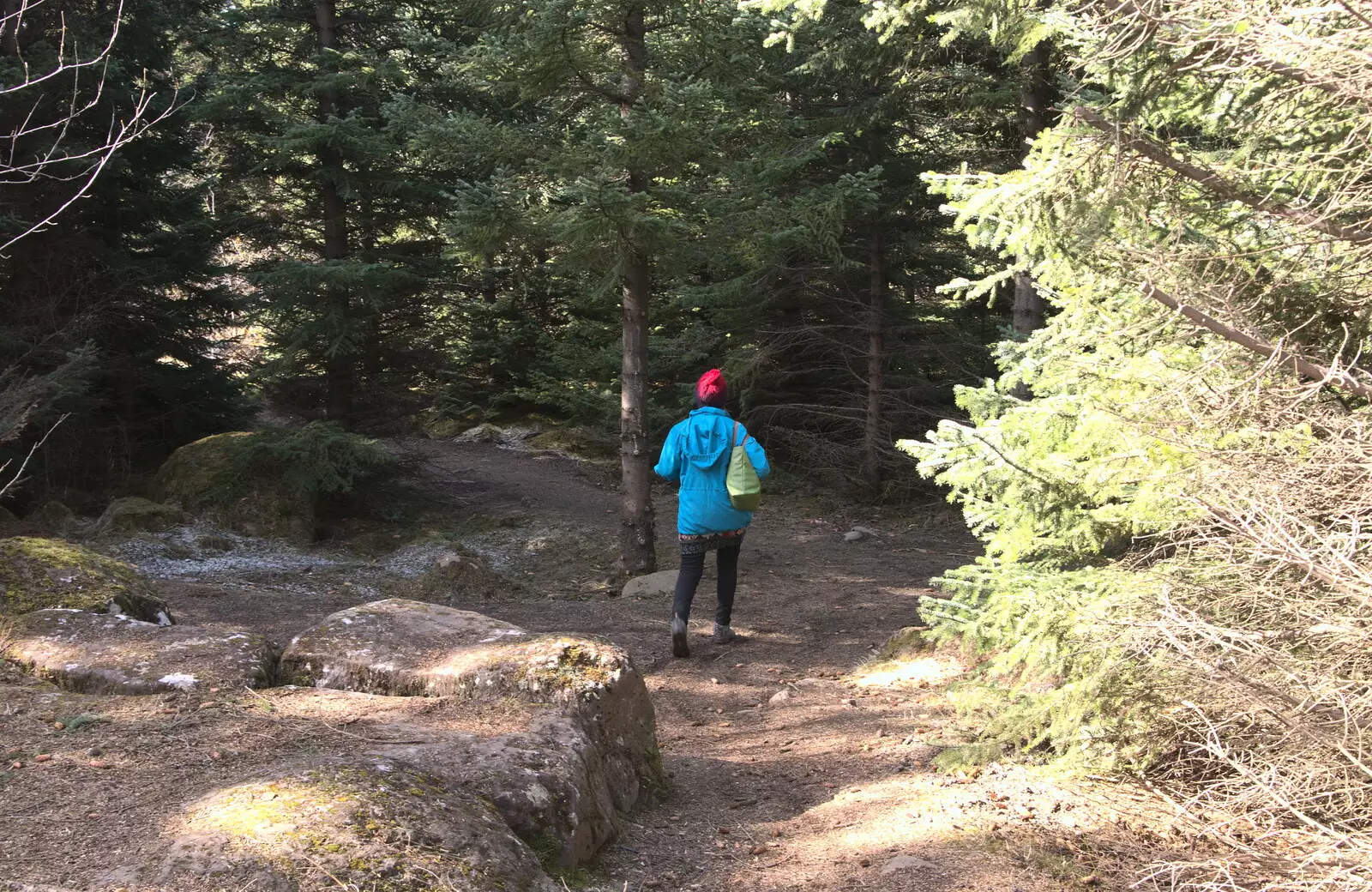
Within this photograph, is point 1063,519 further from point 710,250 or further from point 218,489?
point 218,489

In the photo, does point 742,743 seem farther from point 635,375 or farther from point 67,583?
point 635,375

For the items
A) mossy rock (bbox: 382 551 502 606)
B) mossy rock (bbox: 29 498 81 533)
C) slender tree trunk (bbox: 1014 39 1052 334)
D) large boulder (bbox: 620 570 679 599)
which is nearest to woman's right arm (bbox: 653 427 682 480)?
large boulder (bbox: 620 570 679 599)

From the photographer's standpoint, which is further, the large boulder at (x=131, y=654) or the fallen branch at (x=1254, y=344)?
the large boulder at (x=131, y=654)

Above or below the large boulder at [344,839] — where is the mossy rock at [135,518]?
below

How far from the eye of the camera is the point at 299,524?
40.4ft

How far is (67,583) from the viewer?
17.8 feet

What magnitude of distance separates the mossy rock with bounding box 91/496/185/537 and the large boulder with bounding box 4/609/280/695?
6.91 meters

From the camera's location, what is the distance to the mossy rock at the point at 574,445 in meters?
19.5

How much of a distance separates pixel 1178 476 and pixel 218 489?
11.7 m

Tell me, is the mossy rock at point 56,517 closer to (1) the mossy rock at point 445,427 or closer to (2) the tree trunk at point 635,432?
(2) the tree trunk at point 635,432

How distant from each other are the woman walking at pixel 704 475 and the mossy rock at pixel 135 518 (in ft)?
24.3

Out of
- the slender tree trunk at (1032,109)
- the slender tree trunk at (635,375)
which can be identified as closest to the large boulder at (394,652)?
the slender tree trunk at (635,375)

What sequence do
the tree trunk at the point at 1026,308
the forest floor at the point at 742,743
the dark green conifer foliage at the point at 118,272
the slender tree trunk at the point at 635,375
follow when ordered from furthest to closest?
the dark green conifer foliage at the point at 118,272 → the tree trunk at the point at 1026,308 → the slender tree trunk at the point at 635,375 → the forest floor at the point at 742,743

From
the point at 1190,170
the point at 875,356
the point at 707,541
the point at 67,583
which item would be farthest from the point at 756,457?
the point at 875,356
